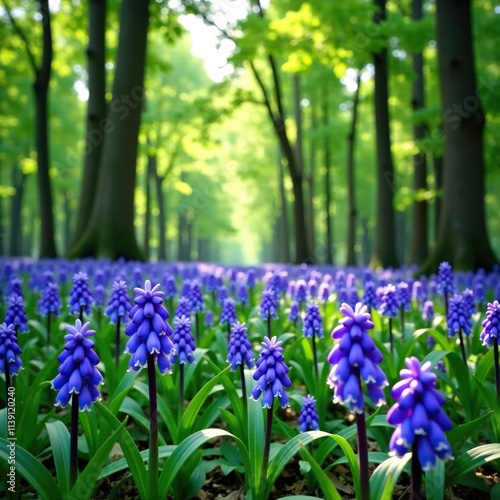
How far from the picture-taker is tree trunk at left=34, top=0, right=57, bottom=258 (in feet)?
43.7

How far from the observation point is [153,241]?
43312 millimetres

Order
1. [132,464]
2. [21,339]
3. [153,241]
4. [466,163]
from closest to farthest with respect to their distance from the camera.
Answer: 1. [132,464]
2. [21,339]
3. [466,163]
4. [153,241]

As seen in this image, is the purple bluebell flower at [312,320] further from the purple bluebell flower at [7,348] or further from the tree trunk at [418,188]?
the tree trunk at [418,188]

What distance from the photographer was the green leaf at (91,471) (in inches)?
70.6

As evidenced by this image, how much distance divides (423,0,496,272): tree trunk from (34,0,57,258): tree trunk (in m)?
11.1

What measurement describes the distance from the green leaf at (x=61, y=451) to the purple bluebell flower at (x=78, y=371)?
384 millimetres

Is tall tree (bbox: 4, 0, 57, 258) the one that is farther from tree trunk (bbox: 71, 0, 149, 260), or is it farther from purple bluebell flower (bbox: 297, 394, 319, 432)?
purple bluebell flower (bbox: 297, 394, 319, 432)

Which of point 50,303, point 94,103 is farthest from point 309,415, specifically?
point 94,103

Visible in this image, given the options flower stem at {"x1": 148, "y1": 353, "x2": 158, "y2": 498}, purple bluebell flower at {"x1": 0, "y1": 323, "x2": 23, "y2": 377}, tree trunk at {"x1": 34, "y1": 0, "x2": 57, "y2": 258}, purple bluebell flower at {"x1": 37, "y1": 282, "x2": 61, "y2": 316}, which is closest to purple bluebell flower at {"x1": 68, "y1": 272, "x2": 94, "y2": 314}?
purple bluebell flower at {"x1": 37, "y1": 282, "x2": 61, "y2": 316}

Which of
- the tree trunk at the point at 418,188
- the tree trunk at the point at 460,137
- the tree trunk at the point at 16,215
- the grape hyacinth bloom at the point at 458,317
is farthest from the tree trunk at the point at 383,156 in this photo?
the tree trunk at the point at 16,215

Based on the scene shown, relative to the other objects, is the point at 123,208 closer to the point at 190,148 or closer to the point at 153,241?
the point at 190,148

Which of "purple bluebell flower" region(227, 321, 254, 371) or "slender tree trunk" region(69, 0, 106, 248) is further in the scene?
"slender tree trunk" region(69, 0, 106, 248)

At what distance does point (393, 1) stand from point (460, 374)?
66.9 ft

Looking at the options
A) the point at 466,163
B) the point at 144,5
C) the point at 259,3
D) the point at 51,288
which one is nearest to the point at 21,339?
the point at 51,288
